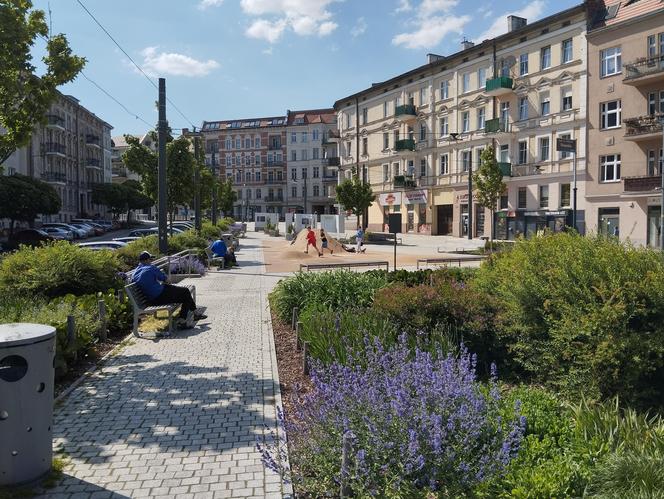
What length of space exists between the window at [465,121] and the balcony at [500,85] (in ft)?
12.6

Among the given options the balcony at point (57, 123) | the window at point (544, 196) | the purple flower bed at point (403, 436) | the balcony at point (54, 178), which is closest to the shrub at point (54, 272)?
the purple flower bed at point (403, 436)

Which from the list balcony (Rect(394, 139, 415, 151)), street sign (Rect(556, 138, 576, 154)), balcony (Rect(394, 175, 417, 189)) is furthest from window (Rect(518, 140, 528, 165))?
balcony (Rect(394, 175, 417, 189))

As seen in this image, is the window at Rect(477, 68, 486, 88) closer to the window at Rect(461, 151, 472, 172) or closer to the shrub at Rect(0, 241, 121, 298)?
the window at Rect(461, 151, 472, 172)

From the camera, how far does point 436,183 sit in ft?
156

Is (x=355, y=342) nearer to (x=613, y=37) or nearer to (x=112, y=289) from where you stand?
(x=112, y=289)

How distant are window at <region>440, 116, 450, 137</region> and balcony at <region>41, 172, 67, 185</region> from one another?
142 feet

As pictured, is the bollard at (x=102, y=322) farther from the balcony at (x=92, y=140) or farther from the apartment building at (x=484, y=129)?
the balcony at (x=92, y=140)

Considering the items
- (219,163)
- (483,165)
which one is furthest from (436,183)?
(219,163)

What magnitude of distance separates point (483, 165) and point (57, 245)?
29.8 meters

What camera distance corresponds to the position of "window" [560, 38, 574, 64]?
34938mm

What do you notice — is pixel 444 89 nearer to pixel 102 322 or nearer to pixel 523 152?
pixel 523 152

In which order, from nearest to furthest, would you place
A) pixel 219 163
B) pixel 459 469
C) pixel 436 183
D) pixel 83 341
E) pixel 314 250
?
pixel 459 469
pixel 83 341
pixel 314 250
pixel 436 183
pixel 219 163

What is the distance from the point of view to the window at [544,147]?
36812 mm

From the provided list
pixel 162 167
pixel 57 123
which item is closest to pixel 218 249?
pixel 162 167
